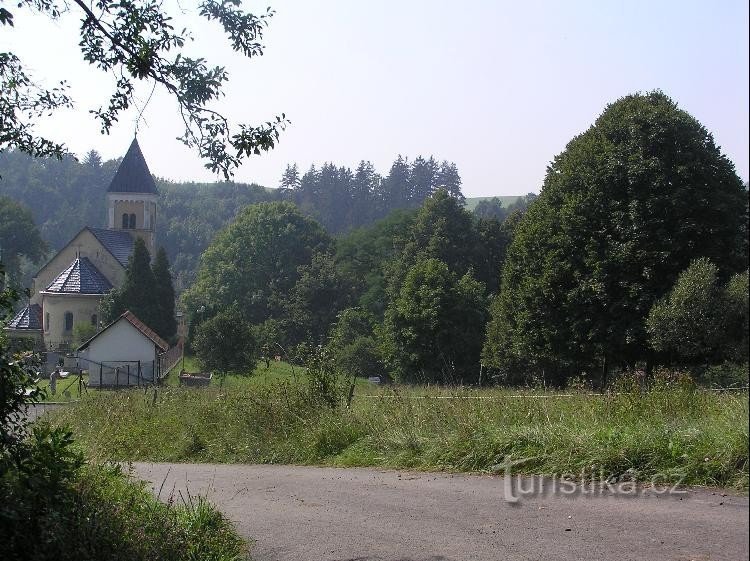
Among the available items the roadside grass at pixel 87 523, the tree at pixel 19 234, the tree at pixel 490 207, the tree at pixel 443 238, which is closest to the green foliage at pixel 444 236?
the tree at pixel 443 238

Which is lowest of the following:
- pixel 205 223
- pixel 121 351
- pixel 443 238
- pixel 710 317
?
pixel 121 351

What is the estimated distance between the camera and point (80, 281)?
67062mm

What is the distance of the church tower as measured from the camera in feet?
264

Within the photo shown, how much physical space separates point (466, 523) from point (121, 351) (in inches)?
1543

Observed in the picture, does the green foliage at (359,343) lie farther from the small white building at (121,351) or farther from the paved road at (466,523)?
the paved road at (466,523)

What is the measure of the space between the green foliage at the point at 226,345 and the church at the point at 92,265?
16.6 metres

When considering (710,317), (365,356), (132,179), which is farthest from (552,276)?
(132,179)

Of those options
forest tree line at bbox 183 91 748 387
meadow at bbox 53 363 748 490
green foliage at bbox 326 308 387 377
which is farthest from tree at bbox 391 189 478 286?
meadow at bbox 53 363 748 490

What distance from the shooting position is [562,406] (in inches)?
432

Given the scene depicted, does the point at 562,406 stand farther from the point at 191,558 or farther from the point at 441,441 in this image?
the point at 191,558

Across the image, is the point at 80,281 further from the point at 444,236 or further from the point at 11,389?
the point at 11,389

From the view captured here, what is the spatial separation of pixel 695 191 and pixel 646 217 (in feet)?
11.3

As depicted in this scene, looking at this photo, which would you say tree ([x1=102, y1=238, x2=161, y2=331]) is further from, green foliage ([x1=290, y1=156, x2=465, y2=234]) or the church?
green foliage ([x1=290, y1=156, x2=465, y2=234])

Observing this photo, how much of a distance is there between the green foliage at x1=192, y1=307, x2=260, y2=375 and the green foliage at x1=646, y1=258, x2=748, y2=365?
40.9 meters
